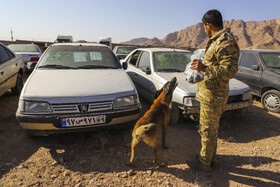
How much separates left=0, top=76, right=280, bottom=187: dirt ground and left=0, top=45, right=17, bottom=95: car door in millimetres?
992

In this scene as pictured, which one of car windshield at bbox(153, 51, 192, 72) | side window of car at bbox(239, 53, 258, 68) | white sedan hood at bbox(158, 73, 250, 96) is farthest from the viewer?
side window of car at bbox(239, 53, 258, 68)

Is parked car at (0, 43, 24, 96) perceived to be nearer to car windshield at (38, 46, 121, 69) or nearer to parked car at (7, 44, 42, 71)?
car windshield at (38, 46, 121, 69)

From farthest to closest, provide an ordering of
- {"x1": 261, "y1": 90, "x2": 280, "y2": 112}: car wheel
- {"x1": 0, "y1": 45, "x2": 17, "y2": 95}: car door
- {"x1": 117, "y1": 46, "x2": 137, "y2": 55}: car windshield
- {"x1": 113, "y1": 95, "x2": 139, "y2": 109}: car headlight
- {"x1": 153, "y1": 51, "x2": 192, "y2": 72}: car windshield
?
{"x1": 117, "y1": 46, "x2": 137, "y2": 55}: car windshield < {"x1": 261, "y1": 90, "x2": 280, "y2": 112}: car wheel < {"x1": 153, "y1": 51, "x2": 192, "y2": 72}: car windshield < {"x1": 0, "y1": 45, "x2": 17, "y2": 95}: car door < {"x1": 113, "y1": 95, "x2": 139, "y2": 109}: car headlight

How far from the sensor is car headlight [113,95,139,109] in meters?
2.70

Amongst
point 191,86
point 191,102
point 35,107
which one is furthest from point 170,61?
point 35,107

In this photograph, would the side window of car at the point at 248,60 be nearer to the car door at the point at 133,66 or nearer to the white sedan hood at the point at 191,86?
the white sedan hood at the point at 191,86

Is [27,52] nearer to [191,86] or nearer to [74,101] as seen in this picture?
[74,101]

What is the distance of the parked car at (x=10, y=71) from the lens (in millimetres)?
4188

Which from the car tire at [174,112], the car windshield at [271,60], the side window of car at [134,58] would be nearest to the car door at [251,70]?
the car windshield at [271,60]

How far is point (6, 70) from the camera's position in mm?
4336

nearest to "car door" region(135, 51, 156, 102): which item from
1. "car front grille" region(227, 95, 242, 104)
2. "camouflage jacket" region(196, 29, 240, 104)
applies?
"car front grille" region(227, 95, 242, 104)

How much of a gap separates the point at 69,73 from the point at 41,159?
1.45 m

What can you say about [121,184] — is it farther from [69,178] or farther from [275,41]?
[275,41]

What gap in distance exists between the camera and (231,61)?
183cm
